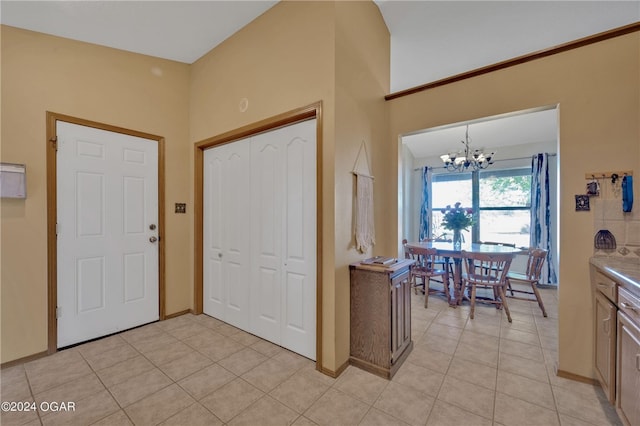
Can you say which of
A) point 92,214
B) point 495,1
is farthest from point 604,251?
point 92,214

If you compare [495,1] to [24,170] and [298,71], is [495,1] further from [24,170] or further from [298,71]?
[24,170]

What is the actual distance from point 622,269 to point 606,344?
1.70 feet

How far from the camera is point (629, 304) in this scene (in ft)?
4.38

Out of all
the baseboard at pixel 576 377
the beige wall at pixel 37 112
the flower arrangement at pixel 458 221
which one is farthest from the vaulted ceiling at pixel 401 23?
the baseboard at pixel 576 377

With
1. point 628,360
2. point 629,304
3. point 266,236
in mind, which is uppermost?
point 266,236

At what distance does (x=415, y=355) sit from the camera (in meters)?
2.37

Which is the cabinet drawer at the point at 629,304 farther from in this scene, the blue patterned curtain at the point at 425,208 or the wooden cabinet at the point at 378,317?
the blue patterned curtain at the point at 425,208

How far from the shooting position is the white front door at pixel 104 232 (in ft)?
8.09

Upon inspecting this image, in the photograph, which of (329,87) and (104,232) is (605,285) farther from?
(104,232)

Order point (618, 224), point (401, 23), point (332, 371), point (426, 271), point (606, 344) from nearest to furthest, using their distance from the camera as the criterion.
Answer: point (606, 344), point (618, 224), point (332, 371), point (401, 23), point (426, 271)

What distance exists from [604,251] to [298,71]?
2.80 meters

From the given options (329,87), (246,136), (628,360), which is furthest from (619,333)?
(246,136)

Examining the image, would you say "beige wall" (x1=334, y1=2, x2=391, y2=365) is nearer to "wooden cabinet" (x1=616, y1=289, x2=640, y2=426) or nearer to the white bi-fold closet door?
the white bi-fold closet door

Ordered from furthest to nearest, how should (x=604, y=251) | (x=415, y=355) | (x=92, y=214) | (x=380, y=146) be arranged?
(x=380, y=146) → (x=92, y=214) → (x=415, y=355) → (x=604, y=251)
